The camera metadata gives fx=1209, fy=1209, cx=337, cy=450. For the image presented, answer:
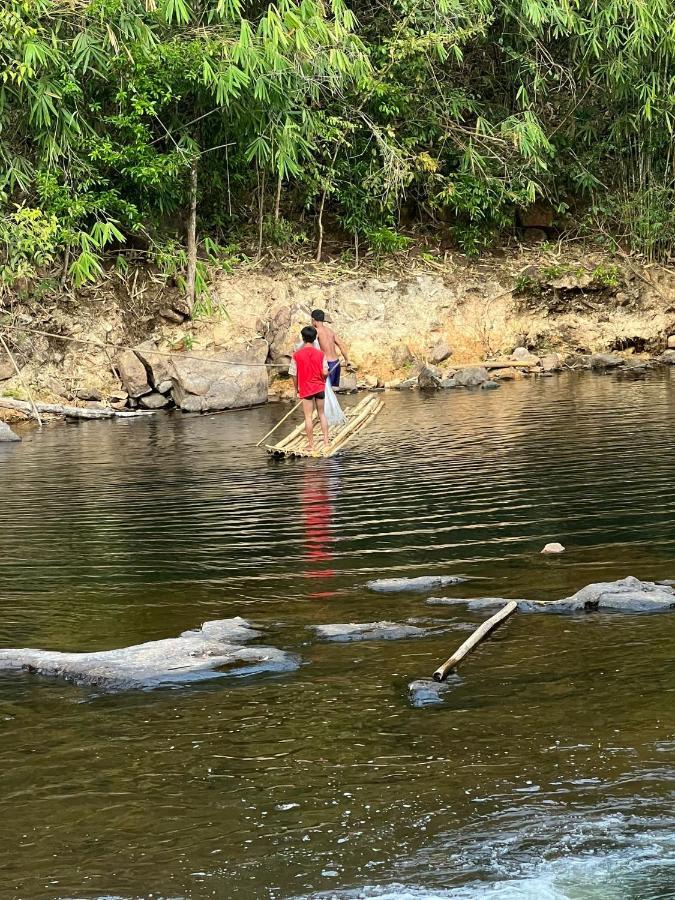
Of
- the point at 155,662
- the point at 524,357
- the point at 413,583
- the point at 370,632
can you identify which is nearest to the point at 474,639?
the point at 370,632

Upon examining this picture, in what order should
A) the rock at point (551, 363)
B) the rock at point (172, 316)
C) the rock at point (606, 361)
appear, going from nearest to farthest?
the rock at point (172, 316) → the rock at point (606, 361) → the rock at point (551, 363)

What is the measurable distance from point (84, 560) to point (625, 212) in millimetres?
20252

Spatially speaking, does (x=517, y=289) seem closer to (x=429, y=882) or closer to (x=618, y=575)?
(x=618, y=575)

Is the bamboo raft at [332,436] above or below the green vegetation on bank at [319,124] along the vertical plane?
below

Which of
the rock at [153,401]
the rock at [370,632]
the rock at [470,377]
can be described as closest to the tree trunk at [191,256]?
the rock at [153,401]

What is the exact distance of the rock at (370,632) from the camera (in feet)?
21.8

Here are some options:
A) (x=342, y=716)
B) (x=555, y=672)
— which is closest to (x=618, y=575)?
(x=555, y=672)

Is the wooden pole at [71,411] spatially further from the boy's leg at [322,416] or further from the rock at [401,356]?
the boy's leg at [322,416]

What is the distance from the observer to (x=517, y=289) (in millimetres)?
25938

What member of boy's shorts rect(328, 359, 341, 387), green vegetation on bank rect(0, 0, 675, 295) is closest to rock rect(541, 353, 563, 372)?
green vegetation on bank rect(0, 0, 675, 295)

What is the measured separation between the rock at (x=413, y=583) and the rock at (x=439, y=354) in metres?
16.9

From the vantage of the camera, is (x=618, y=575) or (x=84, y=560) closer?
(x=618, y=575)

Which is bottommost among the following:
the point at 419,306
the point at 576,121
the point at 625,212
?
the point at 419,306

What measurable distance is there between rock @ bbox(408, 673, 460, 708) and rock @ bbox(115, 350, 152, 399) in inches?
667
